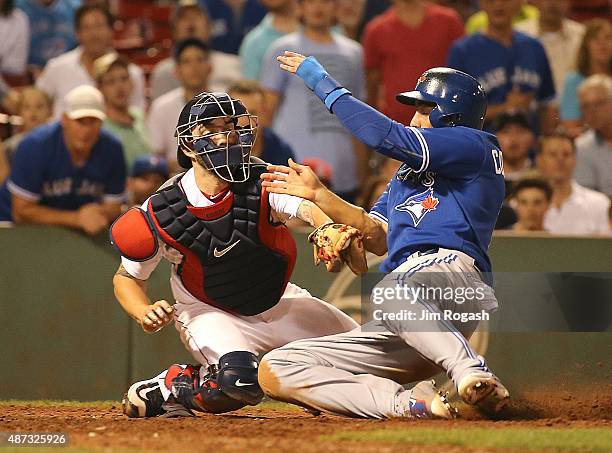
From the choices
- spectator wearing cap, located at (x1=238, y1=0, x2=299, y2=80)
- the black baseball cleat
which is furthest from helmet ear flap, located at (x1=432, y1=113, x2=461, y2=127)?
spectator wearing cap, located at (x1=238, y1=0, x2=299, y2=80)

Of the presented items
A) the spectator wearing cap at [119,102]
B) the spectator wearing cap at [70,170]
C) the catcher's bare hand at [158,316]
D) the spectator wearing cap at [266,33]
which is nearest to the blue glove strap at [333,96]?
the catcher's bare hand at [158,316]

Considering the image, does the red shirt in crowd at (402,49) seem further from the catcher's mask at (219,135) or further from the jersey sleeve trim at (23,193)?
the catcher's mask at (219,135)

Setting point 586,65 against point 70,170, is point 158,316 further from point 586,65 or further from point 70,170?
point 586,65

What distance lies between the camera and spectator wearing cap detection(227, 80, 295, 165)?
9.41 meters

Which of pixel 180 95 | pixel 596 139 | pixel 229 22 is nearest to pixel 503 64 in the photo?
pixel 596 139

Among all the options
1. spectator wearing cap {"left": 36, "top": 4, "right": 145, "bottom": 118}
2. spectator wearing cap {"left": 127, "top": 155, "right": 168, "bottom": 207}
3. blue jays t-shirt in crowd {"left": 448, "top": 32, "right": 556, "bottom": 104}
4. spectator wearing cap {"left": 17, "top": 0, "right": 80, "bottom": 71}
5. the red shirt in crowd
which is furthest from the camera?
spectator wearing cap {"left": 17, "top": 0, "right": 80, "bottom": 71}

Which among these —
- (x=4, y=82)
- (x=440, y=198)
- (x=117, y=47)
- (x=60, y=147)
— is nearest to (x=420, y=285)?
(x=440, y=198)

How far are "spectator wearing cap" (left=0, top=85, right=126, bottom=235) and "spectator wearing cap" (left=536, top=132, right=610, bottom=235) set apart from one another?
137 inches

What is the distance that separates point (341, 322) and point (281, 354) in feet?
2.50

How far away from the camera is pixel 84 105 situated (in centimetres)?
915

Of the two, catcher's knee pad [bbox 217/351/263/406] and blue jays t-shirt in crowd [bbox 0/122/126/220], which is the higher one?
blue jays t-shirt in crowd [bbox 0/122/126/220]

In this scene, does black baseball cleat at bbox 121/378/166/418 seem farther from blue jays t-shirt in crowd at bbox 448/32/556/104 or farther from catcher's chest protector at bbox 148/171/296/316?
blue jays t-shirt in crowd at bbox 448/32/556/104

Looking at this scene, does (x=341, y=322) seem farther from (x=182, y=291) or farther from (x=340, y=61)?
(x=340, y=61)

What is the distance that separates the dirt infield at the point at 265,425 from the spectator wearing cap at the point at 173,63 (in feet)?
14.7
